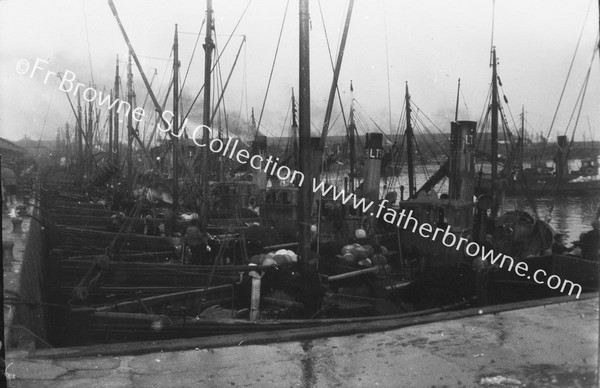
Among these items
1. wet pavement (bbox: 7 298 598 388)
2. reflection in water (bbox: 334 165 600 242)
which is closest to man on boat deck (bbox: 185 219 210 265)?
reflection in water (bbox: 334 165 600 242)

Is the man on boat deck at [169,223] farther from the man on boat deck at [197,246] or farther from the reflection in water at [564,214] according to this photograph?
the reflection in water at [564,214]

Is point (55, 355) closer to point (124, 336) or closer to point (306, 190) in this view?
point (124, 336)

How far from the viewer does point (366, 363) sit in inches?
178

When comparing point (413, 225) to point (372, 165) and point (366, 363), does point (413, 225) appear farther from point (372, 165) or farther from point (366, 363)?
point (366, 363)

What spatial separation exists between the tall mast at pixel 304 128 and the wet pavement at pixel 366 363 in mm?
2752

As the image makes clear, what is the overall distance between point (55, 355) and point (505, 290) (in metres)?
8.43

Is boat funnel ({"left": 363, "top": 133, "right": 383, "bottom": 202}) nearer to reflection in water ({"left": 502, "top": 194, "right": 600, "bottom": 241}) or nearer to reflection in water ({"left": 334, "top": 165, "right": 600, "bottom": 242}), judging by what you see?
reflection in water ({"left": 334, "top": 165, "right": 600, "bottom": 242})

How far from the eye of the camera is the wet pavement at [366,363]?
13.5ft

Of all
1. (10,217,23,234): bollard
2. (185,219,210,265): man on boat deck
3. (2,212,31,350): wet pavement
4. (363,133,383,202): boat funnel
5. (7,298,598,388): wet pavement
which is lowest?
(185,219,210,265): man on boat deck

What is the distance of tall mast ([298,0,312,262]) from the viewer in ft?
23.6

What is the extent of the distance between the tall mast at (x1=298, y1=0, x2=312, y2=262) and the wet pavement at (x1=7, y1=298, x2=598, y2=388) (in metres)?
2.75

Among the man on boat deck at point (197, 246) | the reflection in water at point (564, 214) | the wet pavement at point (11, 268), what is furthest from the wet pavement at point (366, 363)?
the man on boat deck at point (197, 246)

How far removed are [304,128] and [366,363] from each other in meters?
3.95

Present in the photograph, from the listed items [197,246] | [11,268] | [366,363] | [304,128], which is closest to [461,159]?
[197,246]
